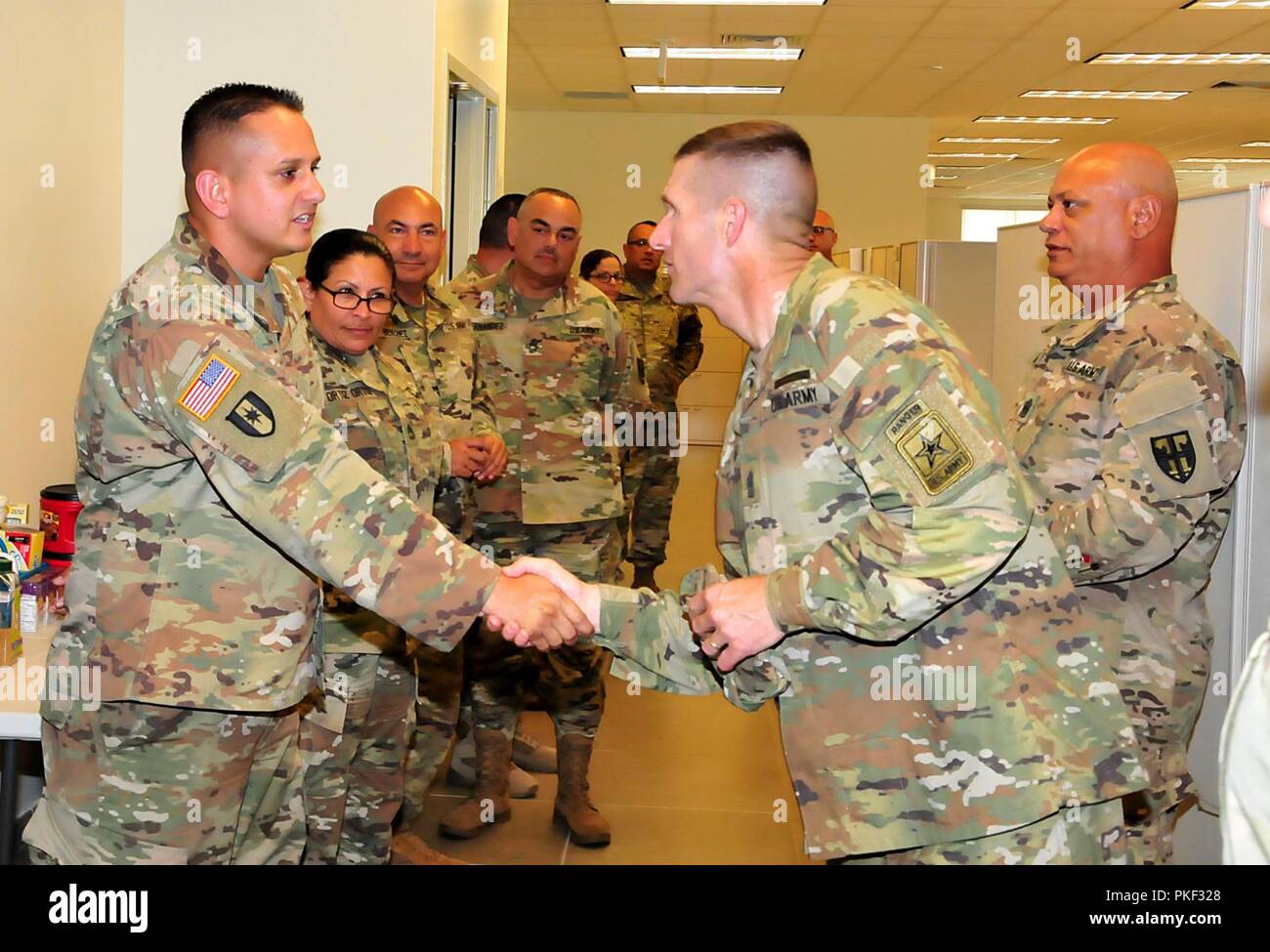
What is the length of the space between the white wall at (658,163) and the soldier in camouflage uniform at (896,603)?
39.5 feet

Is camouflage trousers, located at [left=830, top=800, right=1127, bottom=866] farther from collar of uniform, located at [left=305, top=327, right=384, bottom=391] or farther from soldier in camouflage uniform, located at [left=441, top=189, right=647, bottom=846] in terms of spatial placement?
soldier in camouflage uniform, located at [left=441, top=189, right=647, bottom=846]

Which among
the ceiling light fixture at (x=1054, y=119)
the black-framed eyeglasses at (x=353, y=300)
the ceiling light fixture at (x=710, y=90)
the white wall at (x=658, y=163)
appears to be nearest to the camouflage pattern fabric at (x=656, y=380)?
the black-framed eyeglasses at (x=353, y=300)

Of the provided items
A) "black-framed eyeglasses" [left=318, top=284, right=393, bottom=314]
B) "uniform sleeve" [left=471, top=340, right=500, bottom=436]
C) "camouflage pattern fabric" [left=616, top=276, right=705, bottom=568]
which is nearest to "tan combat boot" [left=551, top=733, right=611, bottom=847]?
"uniform sleeve" [left=471, top=340, right=500, bottom=436]

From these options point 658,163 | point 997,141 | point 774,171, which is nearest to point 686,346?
point 774,171

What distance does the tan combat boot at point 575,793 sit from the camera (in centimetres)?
356

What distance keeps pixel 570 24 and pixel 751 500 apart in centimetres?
837

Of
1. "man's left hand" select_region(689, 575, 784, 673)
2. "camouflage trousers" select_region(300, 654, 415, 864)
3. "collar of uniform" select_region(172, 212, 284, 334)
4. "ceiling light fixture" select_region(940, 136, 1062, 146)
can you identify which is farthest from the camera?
"ceiling light fixture" select_region(940, 136, 1062, 146)

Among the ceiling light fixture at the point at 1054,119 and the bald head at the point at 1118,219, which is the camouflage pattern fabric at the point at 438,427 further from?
the ceiling light fixture at the point at 1054,119

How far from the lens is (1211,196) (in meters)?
2.87

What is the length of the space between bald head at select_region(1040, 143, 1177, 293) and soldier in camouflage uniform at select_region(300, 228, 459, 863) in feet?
5.17

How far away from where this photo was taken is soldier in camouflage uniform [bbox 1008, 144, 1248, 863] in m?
2.36

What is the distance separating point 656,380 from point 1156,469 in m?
4.76

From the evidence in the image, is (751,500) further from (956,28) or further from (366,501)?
(956,28)
